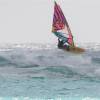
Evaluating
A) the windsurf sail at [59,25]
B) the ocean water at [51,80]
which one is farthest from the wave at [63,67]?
the windsurf sail at [59,25]

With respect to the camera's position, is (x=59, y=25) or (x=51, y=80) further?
(x=59, y=25)

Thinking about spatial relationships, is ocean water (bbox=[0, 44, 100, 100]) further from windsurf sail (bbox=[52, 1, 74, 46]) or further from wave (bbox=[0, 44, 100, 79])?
windsurf sail (bbox=[52, 1, 74, 46])

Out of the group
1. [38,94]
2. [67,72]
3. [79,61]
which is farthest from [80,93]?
[79,61]

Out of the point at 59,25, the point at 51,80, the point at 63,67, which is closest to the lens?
the point at 51,80

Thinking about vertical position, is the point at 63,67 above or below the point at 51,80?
below

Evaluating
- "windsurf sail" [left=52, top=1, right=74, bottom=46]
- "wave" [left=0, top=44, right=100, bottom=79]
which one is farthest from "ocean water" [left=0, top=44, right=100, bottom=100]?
"windsurf sail" [left=52, top=1, right=74, bottom=46]

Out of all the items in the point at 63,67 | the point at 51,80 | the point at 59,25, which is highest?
the point at 59,25

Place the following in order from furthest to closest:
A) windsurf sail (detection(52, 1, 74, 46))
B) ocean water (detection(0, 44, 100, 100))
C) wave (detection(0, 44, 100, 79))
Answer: windsurf sail (detection(52, 1, 74, 46)) → wave (detection(0, 44, 100, 79)) → ocean water (detection(0, 44, 100, 100))

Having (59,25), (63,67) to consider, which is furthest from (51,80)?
(59,25)

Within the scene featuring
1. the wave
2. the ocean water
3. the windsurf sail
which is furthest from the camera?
the windsurf sail

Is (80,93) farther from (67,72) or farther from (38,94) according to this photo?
(67,72)

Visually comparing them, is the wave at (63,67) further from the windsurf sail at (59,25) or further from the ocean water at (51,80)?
the windsurf sail at (59,25)

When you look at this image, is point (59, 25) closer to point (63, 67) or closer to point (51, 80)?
point (63, 67)

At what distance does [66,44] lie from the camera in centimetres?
3938
